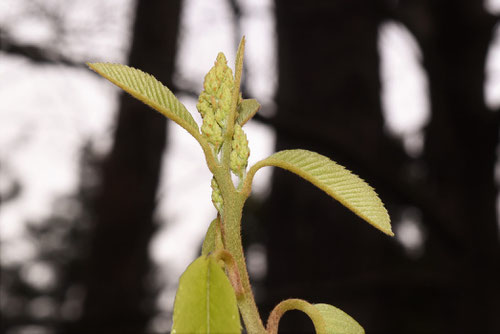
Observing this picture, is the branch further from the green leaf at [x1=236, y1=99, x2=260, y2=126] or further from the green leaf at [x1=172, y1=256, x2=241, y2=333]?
the green leaf at [x1=172, y1=256, x2=241, y2=333]

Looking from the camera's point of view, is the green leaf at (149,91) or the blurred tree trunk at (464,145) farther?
the blurred tree trunk at (464,145)

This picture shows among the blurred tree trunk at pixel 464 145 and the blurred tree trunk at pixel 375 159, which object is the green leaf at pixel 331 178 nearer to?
the blurred tree trunk at pixel 375 159

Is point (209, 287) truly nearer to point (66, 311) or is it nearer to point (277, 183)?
point (277, 183)

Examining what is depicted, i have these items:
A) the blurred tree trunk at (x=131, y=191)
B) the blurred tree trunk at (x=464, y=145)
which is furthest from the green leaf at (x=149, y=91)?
the blurred tree trunk at (x=131, y=191)

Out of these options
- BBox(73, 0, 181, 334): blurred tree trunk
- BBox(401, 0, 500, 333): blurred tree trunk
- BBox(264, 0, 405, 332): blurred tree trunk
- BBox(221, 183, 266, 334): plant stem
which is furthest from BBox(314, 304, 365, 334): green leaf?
BBox(73, 0, 181, 334): blurred tree trunk

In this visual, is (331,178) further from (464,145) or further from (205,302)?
(464,145)
